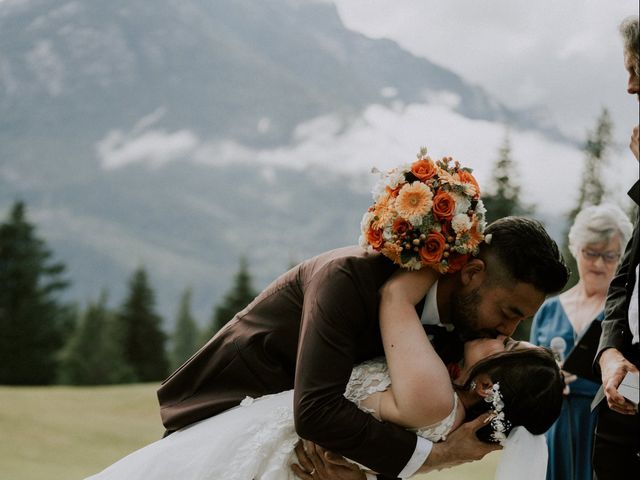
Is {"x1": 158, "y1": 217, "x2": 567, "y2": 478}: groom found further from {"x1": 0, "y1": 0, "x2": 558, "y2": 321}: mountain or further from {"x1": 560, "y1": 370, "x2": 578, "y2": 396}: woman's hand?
{"x1": 0, "y1": 0, "x2": 558, "y2": 321}: mountain

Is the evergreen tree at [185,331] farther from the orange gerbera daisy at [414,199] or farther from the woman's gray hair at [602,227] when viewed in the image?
the orange gerbera daisy at [414,199]

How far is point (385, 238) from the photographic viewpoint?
2.99 m

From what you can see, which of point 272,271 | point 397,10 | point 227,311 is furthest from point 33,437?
point 272,271

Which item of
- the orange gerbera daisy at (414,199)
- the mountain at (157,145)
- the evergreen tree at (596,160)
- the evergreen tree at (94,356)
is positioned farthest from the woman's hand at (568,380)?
the mountain at (157,145)

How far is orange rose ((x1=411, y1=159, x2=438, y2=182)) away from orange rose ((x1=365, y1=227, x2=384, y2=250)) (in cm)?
28

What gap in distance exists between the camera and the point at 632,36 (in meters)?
3.14

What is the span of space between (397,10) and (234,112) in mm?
91437

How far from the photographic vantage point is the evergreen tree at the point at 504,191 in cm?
3728

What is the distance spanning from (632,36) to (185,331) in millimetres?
50466

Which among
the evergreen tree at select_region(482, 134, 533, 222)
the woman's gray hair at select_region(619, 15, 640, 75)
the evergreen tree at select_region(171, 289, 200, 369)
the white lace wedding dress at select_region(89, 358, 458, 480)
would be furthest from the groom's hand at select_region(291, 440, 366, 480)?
the evergreen tree at select_region(171, 289, 200, 369)

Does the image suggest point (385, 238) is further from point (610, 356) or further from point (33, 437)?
point (33, 437)

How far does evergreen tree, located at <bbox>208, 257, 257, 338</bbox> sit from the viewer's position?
35.9 m

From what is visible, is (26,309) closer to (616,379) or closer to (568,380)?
(568,380)

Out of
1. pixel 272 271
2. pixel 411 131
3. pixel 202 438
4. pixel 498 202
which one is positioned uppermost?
pixel 202 438
